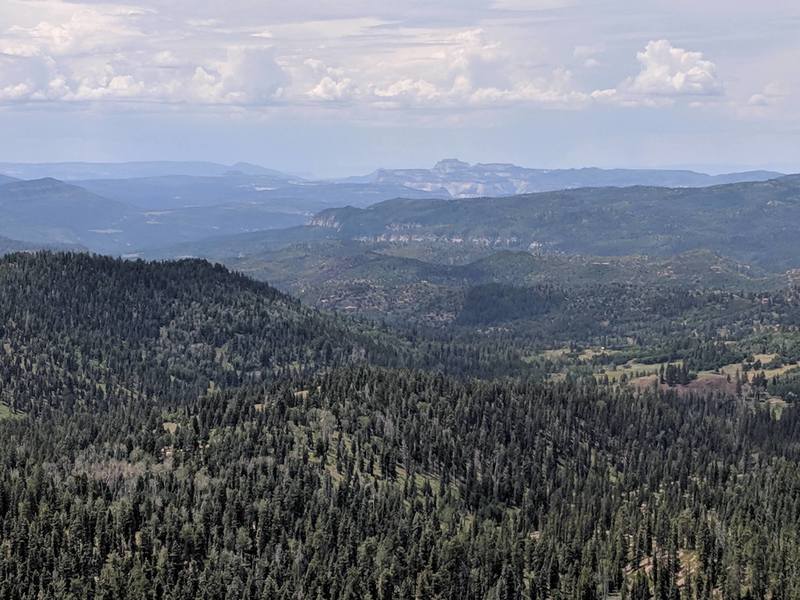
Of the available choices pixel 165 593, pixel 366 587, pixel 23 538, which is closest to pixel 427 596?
pixel 366 587

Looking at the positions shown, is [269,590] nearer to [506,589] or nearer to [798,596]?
[506,589]

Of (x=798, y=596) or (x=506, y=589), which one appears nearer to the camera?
(x=798, y=596)

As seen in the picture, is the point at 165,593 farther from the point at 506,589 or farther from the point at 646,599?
the point at 646,599

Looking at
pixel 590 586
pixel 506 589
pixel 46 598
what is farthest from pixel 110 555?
pixel 590 586

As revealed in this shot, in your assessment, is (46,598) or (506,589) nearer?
(46,598)

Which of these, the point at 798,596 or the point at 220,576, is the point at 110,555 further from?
the point at 798,596

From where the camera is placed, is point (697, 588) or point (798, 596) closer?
point (798, 596)

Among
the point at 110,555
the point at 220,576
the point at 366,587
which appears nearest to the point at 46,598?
the point at 110,555
